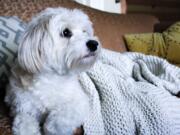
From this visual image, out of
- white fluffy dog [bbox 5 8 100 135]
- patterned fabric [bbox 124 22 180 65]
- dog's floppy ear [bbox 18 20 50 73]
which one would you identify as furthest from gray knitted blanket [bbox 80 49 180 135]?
patterned fabric [bbox 124 22 180 65]

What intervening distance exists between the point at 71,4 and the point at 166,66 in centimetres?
74

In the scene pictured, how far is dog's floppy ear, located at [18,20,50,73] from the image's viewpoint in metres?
1.08

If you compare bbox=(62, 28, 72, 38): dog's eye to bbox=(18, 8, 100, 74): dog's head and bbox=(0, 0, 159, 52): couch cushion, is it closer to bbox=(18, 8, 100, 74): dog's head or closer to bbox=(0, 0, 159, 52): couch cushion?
bbox=(18, 8, 100, 74): dog's head

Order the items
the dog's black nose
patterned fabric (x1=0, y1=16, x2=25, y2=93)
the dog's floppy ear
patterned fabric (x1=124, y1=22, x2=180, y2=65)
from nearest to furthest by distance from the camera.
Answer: the dog's floppy ear
the dog's black nose
patterned fabric (x1=0, y1=16, x2=25, y2=93)
patterned fabric (x1=124, y1=22, x2=180, y2=65)

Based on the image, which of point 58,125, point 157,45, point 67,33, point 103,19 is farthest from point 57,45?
point 157,45

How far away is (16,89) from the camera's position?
1178 millimetres

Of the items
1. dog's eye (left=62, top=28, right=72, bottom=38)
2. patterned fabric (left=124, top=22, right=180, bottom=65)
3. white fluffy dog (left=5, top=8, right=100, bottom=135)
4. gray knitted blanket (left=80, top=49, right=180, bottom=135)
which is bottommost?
patterned fabric (left=124, top=22, right=180, bottom=65)

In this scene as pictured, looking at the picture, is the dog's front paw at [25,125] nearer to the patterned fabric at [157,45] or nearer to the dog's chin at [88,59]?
the dog's chin at [88,59]

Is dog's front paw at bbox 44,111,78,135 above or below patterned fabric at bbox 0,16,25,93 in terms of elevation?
below

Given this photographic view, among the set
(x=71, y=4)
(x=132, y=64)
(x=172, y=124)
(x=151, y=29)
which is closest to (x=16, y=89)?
(x=172, y=124)

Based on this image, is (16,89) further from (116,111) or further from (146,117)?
(146,117)

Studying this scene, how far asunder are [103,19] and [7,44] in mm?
953

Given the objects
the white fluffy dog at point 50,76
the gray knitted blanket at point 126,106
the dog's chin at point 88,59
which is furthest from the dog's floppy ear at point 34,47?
the gray knitted blanket at point 126,106

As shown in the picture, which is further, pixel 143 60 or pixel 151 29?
pixel 151 29
